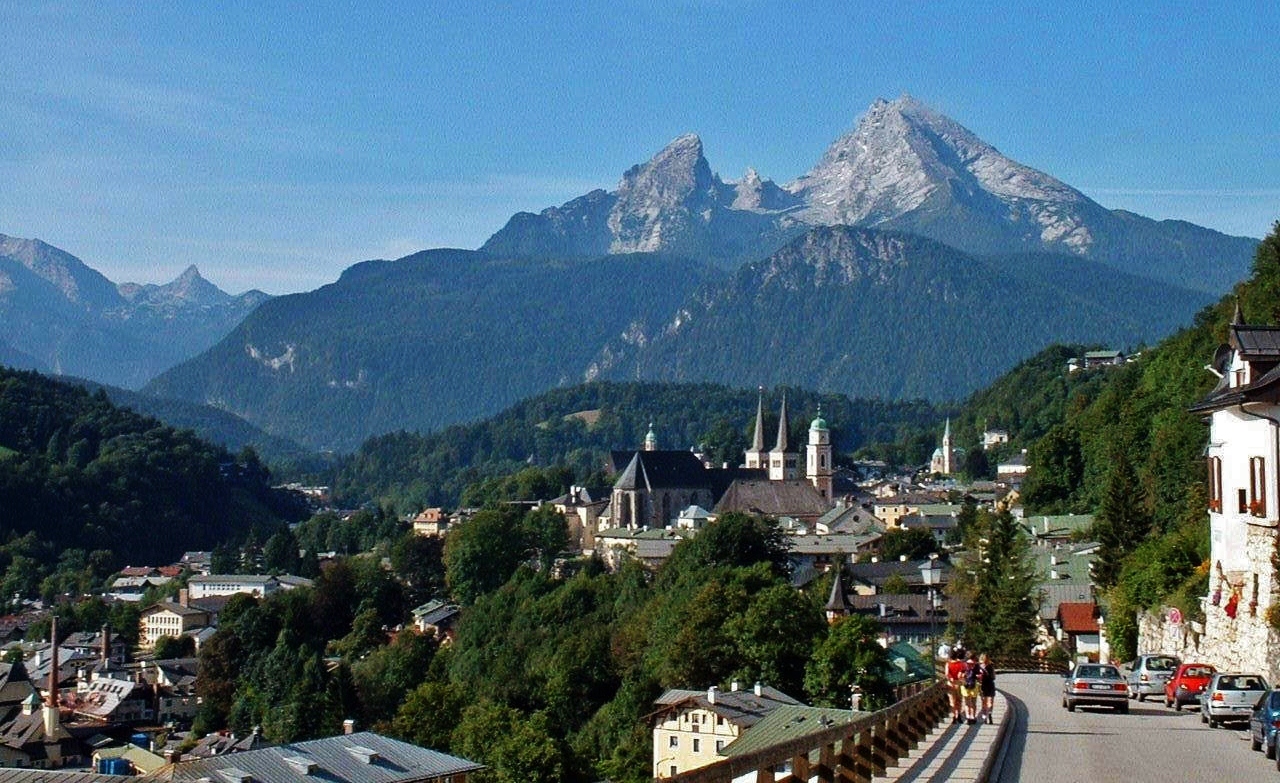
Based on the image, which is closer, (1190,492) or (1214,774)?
(1214,774)

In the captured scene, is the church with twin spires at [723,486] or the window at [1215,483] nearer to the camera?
the window at [1215,483]

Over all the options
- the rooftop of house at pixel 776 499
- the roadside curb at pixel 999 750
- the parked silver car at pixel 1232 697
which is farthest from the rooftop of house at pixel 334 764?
the rooftop of house at pixel 776 499

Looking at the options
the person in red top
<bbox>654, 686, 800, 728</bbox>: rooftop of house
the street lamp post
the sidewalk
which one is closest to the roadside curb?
the sidewalk

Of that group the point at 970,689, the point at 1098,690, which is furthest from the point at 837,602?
the point at 970,689

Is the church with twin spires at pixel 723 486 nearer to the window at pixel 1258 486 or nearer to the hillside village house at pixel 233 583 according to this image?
the hillside village house at pixel 233 583

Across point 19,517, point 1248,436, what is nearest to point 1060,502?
point 1248,436

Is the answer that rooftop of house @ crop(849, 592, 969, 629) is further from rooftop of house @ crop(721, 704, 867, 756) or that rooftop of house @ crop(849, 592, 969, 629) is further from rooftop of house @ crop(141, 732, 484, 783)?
rooftop of house @ crop(721, 704, 867, 756)

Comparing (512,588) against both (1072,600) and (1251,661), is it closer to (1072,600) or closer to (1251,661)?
(1072,600)
